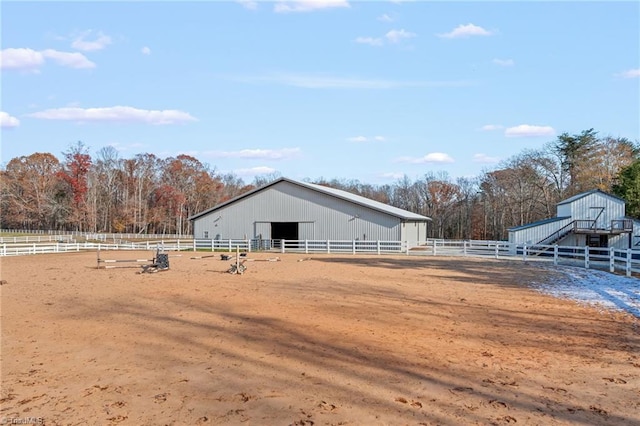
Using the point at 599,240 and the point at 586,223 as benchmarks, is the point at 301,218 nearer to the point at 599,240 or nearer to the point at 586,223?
the point at 586,223

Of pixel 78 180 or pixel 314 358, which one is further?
pixel 78 180

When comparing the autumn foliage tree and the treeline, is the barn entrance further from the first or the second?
the autumn foliage tree

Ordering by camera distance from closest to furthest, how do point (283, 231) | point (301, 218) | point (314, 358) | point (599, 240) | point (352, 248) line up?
1. point (314, 358)
2. point (352, 248)
3. point (301, 218)
4. point (599, 240)
5. point (283, 231)

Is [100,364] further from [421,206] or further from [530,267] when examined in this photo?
[421,206]

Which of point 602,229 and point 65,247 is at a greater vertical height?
point 602,229

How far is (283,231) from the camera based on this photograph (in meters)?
38.9

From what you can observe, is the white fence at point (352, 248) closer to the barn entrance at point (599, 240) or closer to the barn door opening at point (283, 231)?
the barn door opening at point (283, 231)

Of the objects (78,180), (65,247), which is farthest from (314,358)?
(78,180)

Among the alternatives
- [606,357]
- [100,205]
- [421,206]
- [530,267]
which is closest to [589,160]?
[421,206]

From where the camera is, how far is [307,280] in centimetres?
1572

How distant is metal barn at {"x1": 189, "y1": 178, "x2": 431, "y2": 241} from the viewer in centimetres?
3234

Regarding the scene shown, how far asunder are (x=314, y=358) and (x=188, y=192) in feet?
232

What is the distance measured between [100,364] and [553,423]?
5.92 metres

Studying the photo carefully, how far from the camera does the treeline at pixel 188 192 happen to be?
5441 cm
